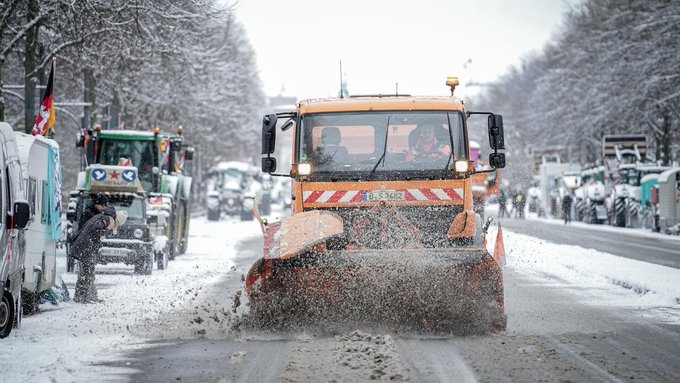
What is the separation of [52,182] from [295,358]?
693 cm

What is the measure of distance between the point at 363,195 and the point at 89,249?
452 cm

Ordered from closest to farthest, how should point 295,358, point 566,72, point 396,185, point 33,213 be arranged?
1. point 295,358
2. point 396,185
3. point 33,213
4. point 566,72

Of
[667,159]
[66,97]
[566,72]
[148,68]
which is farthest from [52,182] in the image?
[566,72]

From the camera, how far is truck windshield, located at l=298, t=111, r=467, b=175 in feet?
42.1

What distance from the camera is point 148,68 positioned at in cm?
3569

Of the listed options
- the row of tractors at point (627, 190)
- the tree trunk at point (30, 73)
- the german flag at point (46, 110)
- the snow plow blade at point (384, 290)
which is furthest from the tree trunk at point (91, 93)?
the snow plow blade at point (384, 290)

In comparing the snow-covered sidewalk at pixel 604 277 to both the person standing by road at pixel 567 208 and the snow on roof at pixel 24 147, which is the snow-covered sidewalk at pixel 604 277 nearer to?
the snow on roof at pixel 24 147

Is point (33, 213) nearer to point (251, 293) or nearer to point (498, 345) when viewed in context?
point (251, 293)

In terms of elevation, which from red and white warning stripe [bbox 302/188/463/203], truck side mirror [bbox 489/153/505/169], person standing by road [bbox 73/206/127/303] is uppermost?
truck side mirror [bbox 489/153/505/169]

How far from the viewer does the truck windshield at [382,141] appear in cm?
1284

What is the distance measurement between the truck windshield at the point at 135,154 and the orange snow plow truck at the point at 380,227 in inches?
526

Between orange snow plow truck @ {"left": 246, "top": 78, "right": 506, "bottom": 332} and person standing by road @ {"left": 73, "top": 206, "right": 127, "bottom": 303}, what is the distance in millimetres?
3252

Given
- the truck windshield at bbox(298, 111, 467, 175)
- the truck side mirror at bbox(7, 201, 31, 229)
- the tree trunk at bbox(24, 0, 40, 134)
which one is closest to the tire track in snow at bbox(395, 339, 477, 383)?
the truck windshield at bbox(298, 111, 467, 175)

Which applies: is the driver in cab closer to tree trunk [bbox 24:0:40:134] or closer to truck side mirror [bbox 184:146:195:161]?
tree trunk [bbox 24:0:40:134]
